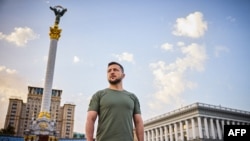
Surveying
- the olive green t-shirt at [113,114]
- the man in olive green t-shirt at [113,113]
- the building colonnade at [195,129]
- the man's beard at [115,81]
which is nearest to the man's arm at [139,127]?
the man in olive green t-shirt at [113,113]

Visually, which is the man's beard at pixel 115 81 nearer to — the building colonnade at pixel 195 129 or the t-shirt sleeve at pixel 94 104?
the t-shirt sleeve at pixel 94 104

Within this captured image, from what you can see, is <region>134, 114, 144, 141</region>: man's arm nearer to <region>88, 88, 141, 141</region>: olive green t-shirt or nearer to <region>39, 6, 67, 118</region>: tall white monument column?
<region>88, 88, 141, 141</region>: olive green t-shirt

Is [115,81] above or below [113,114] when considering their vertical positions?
above

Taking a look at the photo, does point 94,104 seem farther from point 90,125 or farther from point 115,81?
point 115,81

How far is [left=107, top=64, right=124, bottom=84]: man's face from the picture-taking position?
3604 mm

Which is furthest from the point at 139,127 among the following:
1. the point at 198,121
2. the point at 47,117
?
the point at 198,121

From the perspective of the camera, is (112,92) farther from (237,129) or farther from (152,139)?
(152,139)

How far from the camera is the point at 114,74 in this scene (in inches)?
142

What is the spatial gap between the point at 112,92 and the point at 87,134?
26.8 inches

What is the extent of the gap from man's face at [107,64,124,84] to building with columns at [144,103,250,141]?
44.2m

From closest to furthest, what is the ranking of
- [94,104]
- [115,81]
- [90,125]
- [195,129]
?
[90,125], [94,104], [115,81], [195,129]

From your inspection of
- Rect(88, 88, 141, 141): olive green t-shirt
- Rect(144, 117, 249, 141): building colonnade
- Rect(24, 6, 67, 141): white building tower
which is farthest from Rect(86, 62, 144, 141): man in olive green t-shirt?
Rect(144, 117, 249, 141): building colonnade

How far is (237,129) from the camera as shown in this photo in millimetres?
8812

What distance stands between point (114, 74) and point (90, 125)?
811 mm
